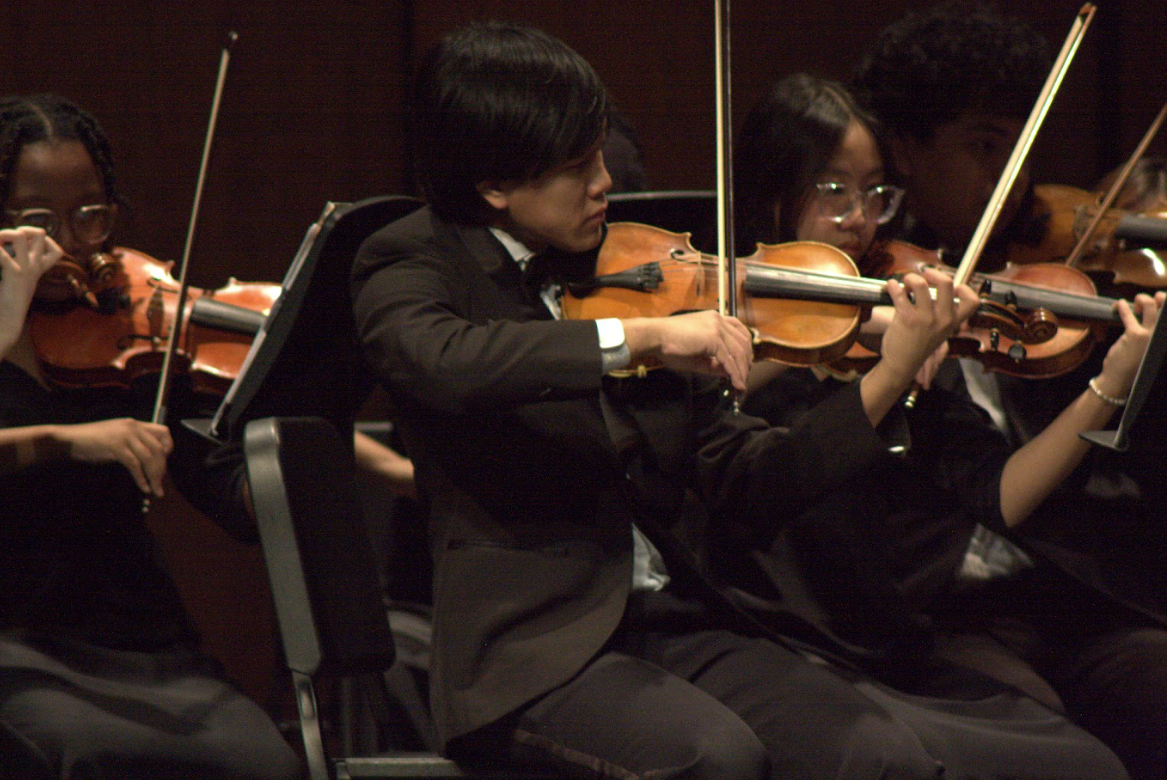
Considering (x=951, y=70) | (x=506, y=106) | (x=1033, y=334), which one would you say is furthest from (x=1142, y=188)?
(x=506, y=106)

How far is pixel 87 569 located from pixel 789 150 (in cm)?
101

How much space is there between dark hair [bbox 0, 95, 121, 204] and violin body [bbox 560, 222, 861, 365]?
698 mm

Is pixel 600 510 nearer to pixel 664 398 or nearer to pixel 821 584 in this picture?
pixel 664 398

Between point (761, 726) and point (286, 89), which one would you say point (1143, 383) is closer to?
point (761, 726)

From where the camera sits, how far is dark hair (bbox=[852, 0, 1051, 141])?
1858mm

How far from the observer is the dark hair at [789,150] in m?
1.65

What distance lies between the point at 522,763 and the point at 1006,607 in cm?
79

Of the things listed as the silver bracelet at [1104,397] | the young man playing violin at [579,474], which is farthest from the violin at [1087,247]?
the young man playing violin at [579,474]

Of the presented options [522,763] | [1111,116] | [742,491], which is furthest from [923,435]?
[1111,116]

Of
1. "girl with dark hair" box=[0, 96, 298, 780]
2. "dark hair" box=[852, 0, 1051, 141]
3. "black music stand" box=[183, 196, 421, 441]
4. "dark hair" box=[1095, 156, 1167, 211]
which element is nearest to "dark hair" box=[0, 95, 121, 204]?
"girl with dark hair" box=[0, 96, 298, 780]

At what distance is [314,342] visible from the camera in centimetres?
137

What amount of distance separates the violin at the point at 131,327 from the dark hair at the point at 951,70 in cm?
94

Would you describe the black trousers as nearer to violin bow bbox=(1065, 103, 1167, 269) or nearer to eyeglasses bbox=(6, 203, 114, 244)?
violin bow bbox=(1065, 103, 1167, 269)

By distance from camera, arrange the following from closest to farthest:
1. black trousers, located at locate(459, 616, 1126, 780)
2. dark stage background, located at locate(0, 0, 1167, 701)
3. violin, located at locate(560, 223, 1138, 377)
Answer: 1. black trousers, located at locate(459, 616, 1126, 780)
2. violin, located at locate(560, 223, 1138, 377)
3. dark stage background, located at locate(0, 0, 1167, 701)
